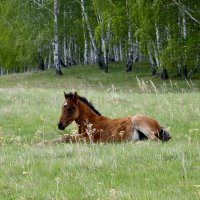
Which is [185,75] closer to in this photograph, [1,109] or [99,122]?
[1,109]

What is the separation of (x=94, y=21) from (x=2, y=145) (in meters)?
44.5

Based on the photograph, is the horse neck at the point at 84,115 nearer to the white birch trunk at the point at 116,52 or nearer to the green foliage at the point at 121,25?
the green foliage at the point at 121,25

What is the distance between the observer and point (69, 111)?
1120cm

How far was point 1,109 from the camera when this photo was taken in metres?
16.6

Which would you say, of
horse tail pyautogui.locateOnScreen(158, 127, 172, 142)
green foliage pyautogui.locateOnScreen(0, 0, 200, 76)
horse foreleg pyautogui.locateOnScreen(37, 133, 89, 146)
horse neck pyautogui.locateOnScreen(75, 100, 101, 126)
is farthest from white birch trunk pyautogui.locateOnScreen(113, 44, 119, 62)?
horse tail pyautogui.locateOnScreen(158, 127, 172, 142)

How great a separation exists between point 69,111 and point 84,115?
426mm

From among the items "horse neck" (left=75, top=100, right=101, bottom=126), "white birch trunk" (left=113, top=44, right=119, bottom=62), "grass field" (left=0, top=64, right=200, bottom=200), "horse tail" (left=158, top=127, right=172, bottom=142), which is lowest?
"grass field" (left=0, top=64, right=200, bottom=200)

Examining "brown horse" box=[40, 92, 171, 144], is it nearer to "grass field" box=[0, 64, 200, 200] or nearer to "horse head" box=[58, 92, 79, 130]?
"horse head" box=[58, 92, 79, 130]

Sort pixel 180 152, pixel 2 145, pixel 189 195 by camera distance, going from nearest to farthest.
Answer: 1. pixel 189 195
2. pixel 180 152
3. pixel 2 145

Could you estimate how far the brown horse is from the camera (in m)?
10.4

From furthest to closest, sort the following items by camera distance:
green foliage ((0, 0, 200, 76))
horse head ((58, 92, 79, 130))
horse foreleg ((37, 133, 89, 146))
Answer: green foliage ((0, 0, 200, 76)) < horse head ((58, 92, 79, 130)) < horse foreleg ((37, 133, 89, 146))

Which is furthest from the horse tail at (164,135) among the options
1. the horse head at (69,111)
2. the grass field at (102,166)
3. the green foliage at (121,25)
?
the green foliage at (121,25)

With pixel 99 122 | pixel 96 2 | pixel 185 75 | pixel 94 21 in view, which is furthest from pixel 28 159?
pixel 94 21

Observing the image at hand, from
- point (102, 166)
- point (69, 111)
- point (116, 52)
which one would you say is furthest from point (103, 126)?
point (116, 52)
